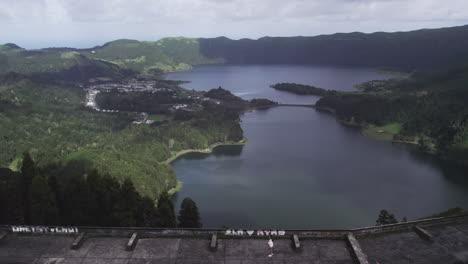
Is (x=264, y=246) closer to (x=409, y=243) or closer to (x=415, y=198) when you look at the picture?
(x=409, y=243)

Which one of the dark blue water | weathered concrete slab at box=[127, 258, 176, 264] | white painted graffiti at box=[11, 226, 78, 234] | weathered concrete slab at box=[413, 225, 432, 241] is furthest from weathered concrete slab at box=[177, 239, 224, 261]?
the dark blue water

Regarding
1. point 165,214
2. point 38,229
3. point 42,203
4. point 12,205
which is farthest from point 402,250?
point 12,205

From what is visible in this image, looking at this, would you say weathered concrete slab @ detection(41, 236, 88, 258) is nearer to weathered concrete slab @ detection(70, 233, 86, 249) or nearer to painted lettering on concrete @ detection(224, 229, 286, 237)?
weathered concrete slab @ detection(70, 233, 86, 249)

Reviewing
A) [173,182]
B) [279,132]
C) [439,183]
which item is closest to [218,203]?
[173,182]

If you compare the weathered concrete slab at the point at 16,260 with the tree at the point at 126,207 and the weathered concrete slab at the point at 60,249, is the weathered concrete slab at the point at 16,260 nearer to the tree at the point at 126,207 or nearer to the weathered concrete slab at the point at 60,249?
the weathered concrete slab at the point at 60,249

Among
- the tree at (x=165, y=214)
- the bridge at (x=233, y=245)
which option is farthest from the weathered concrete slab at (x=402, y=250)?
the tree at (x=165, y=214)

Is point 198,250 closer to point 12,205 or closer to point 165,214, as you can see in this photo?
point 165,214
